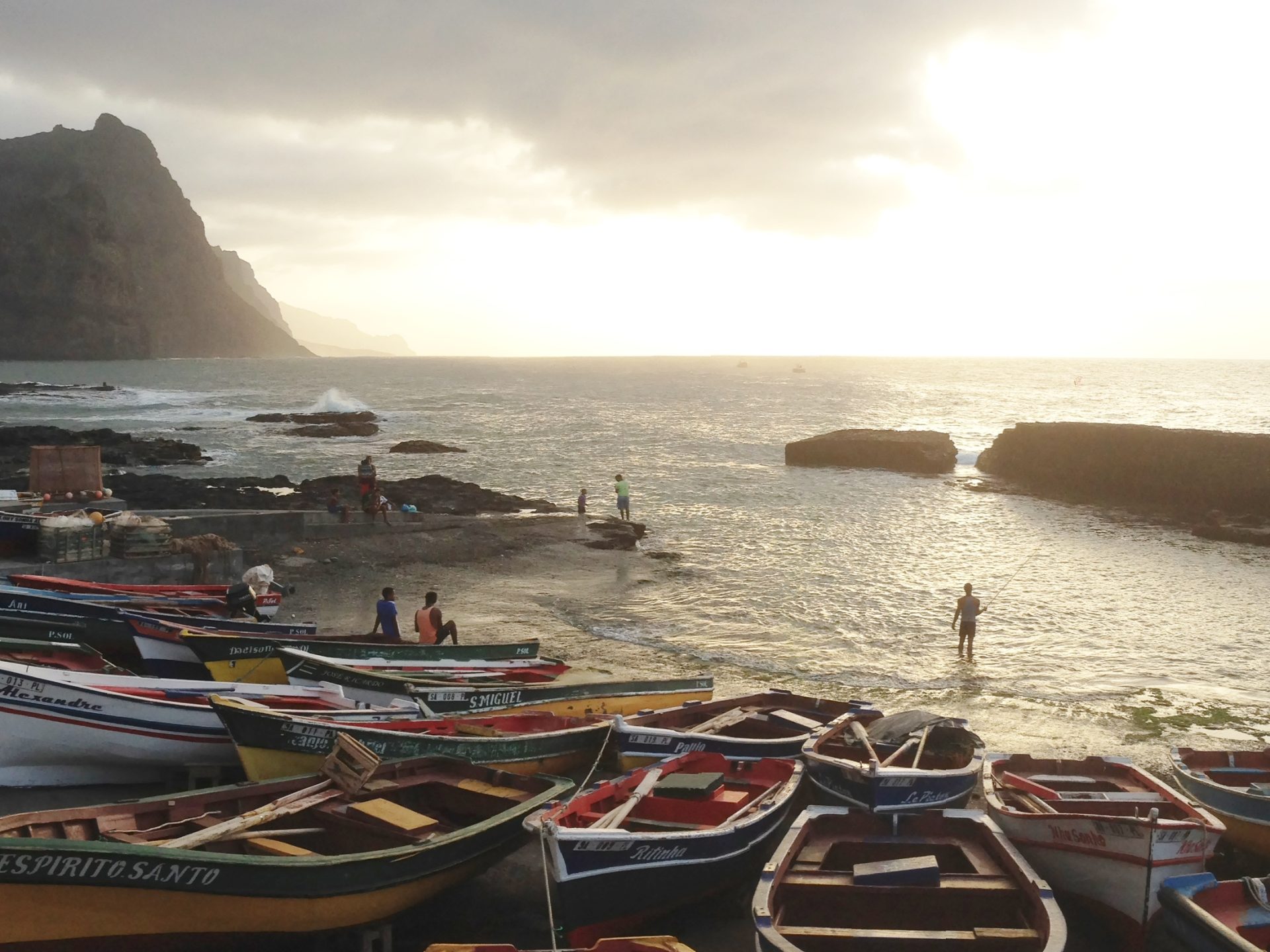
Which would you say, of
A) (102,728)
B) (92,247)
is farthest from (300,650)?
(92,247)

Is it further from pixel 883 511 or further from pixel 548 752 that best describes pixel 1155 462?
pixel 548 752

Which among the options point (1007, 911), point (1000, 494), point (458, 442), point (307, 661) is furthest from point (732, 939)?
point (458, 442)

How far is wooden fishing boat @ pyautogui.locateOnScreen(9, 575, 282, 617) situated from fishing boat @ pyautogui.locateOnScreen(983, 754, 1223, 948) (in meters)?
12.1

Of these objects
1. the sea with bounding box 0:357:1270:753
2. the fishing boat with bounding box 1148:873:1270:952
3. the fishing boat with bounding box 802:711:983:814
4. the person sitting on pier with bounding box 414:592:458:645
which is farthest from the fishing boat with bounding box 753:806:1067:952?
the person sitting on pier with bounding box 414:592:458:645

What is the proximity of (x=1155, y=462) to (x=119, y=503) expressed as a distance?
3973cm

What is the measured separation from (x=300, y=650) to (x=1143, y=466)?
40064 millimetres

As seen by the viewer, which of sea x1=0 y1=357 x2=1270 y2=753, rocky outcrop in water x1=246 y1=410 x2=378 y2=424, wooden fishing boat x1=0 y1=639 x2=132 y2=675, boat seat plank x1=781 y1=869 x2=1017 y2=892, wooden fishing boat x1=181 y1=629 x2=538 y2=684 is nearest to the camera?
boat seat plank x1=781 y1=869 x2=1017 y2=892

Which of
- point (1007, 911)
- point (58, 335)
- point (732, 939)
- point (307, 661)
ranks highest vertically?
point (58, 335)

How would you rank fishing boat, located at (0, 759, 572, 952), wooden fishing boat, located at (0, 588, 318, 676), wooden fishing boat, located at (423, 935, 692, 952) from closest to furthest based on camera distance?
wooden fishing boat, located at (423, 935, 692, 952)
fishing boat, located at (0, 759, 572, 952)
wooden fishing boat, located at (0, 588, 318, 676)

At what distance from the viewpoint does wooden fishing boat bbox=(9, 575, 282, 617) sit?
599 inches

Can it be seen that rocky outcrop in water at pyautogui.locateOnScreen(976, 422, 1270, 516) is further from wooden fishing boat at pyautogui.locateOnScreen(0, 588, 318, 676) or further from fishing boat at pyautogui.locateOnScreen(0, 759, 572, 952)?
wooden fishing boat at pyautogui.locateOnScreen(0, 588, 318, 676)

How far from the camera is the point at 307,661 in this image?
1193 centimetres

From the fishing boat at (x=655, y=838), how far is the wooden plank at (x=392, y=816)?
110cm

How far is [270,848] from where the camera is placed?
771 cm
